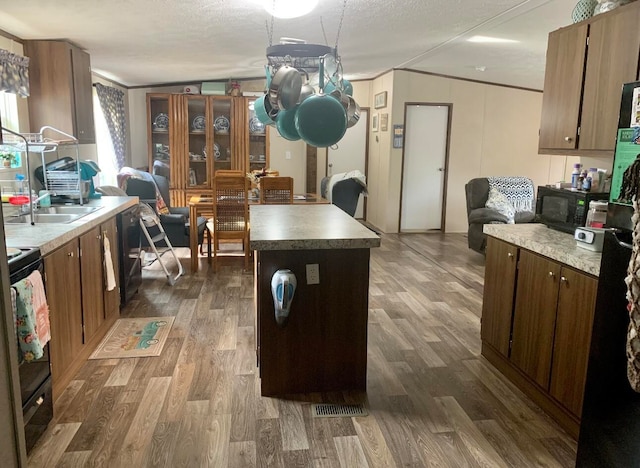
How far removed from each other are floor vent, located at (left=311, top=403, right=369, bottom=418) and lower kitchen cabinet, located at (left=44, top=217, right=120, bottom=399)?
1.32m

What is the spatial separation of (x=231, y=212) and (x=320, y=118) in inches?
111

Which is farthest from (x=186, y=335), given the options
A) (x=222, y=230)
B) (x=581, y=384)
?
(x=581, y=384)

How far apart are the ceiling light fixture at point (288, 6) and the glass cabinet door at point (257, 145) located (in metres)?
3.95

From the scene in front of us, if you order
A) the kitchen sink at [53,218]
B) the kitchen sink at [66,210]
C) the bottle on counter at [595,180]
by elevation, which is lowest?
the kitchen sink at [53,218]

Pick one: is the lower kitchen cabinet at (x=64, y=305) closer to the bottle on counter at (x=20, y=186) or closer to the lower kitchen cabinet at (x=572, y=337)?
the bottle on counter at (x=20, y=186)

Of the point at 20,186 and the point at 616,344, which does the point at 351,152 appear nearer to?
the point at 20,186

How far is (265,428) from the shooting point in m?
2.33

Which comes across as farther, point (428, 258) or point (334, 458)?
point (428, 258)

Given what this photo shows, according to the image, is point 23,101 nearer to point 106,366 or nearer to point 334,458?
point 106,366

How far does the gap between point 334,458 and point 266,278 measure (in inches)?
35.2

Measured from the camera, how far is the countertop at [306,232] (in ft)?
7.93

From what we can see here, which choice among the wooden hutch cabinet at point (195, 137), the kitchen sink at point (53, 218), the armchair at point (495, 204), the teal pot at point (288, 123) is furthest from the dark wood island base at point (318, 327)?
the wooden hutch cabinet at point (195, 137)

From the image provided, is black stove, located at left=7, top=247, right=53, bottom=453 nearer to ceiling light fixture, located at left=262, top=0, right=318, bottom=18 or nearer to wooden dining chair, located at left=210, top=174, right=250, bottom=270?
ceiling light fixture, located at left=262, top=0, right=318, bottom=18

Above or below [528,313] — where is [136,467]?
below
